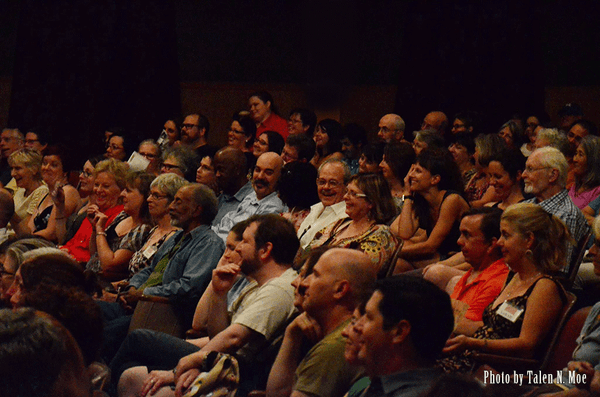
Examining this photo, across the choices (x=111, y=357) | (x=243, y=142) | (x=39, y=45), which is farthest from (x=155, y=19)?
(x=111, y=357)

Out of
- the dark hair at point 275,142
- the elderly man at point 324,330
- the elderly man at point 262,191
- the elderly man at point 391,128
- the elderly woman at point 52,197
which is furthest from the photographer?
the elderly man at point 391,128

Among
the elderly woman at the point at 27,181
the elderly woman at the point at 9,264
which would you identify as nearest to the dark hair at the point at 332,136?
the elderly woman at the point at 27,181

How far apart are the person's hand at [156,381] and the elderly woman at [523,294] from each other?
3.21 ft

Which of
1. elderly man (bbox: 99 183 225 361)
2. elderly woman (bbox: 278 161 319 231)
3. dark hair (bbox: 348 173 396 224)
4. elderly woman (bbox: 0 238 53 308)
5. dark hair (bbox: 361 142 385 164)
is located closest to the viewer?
elderly woman (bbox: 0 238 53 308)

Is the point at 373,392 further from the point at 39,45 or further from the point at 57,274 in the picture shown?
the point at 39,45

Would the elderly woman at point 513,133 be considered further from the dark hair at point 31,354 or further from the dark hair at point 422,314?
the dark hair at point 31,354

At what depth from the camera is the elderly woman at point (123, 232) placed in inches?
193

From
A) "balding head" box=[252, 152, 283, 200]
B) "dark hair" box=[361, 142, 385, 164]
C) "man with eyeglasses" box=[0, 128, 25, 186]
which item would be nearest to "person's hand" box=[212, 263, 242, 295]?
"balding head" box=[252, 152, 283, 200]

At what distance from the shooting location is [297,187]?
4.82 meters

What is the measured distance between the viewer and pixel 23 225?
6.41 meters

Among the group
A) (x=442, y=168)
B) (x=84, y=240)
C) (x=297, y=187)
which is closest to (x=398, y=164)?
(x=442, y=168)

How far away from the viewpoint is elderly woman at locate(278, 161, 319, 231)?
481 centimetres

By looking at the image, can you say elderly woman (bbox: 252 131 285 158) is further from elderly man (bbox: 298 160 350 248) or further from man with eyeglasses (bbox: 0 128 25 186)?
man with eyeglasses (bbox: 0 128 25 186)

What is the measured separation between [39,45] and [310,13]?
9.03ft
